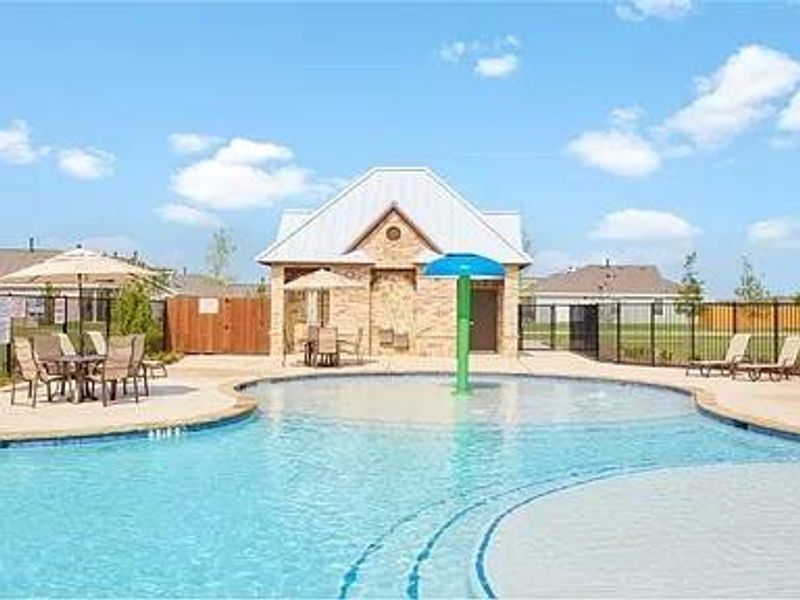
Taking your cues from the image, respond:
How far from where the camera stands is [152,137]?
25.3 metres

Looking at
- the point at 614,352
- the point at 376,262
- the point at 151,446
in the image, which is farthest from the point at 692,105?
the point at 151,446

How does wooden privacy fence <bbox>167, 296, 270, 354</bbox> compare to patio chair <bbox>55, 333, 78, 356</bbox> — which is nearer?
patio chair <bbox>55, 333, 78, 356</bbox>

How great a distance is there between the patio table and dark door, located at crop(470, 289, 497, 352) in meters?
17.3

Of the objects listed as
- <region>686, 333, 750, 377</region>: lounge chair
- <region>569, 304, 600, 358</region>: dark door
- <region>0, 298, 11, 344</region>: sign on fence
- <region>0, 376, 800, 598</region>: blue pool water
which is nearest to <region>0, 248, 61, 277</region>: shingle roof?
<region>569, 304, 600, 358</region>: dark door

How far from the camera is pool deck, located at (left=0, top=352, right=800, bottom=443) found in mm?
12508

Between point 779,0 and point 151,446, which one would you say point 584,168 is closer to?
point 779,0

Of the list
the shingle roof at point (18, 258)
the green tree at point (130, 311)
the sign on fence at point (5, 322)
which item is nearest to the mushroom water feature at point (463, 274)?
the sign on fence at point (5, 322)

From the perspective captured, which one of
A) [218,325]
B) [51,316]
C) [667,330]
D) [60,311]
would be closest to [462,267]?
[60,311]

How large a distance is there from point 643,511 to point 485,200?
2887 centimetres

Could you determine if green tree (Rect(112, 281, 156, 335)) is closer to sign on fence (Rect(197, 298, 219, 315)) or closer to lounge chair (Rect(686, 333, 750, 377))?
sign on fence (Rect(197, 298, 219, 315))

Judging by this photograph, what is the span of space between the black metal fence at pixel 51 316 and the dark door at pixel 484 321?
33.2 feet

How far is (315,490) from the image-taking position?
30.6 feet

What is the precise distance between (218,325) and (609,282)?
5602 centimetres

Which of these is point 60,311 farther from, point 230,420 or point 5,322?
point 230,420
